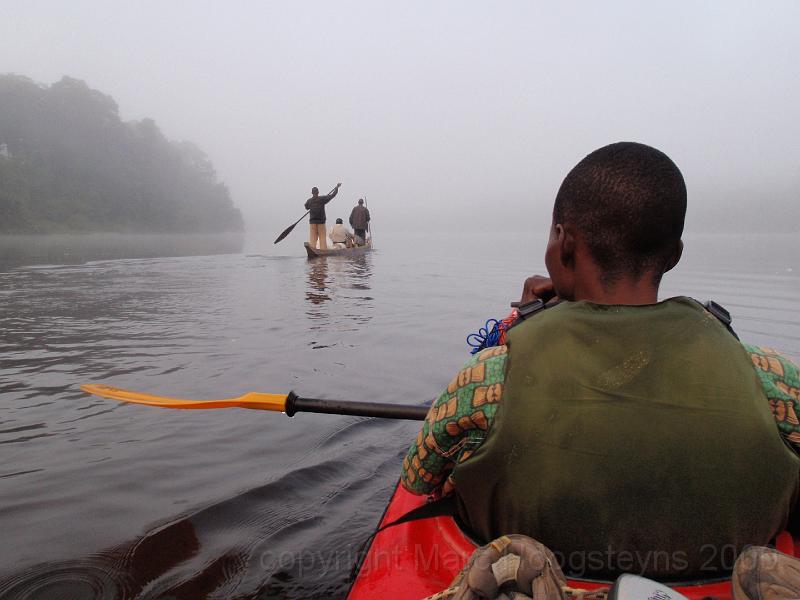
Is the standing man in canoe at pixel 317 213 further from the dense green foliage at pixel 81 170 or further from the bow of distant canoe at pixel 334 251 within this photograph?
the dense green foliage at pixel 81 170

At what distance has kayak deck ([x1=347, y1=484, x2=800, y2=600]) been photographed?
1.46 meters

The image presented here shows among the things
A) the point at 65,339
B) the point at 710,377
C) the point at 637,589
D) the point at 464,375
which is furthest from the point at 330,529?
the point at 65,339

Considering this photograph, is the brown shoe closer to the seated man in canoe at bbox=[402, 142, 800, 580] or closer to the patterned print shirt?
the seated man in canoe at bbox=[402, 142, 800, 580]

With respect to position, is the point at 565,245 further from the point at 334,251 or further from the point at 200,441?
the point at 334,251

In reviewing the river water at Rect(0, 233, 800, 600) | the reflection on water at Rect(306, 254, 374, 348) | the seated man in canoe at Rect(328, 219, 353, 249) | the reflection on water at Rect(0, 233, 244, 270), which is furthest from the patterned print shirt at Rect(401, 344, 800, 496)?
the seated man in canoe at Rect(328, 219, 353, 249)

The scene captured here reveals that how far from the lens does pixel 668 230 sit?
1.28 m

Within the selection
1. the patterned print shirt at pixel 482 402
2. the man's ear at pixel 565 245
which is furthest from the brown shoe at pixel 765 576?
the man's ear at pixel 565 245

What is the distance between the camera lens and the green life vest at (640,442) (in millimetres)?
1108

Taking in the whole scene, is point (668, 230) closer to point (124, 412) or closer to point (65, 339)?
point (124, 412)

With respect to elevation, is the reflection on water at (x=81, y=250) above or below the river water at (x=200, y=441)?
above

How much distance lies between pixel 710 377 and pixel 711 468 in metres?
0.20

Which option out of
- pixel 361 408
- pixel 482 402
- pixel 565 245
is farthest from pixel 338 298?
pixel 482 402

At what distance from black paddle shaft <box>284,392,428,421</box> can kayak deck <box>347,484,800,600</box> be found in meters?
1.01

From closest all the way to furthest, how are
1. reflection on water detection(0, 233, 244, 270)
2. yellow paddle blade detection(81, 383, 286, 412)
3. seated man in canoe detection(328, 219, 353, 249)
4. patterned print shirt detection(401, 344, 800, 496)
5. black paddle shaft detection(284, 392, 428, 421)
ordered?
patterned print shirt detection(401, 344, 800, 496), black paddle shaft detection(284, 392, 428, 421), yellow paddle blade detection(81, 383, 286, 412), reflection on water detection(0, 233, 244, 270), seated man in canoe detection(328, 219, 353, 249)
